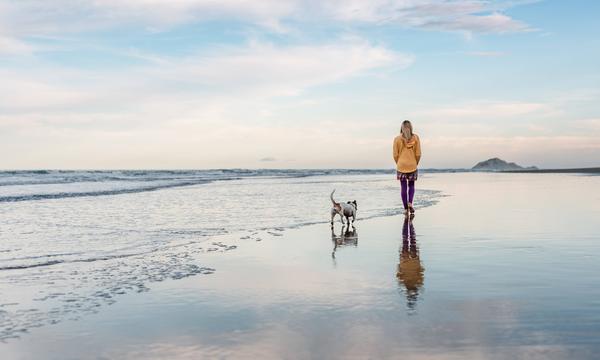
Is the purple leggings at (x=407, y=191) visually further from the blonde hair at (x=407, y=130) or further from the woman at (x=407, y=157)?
the blonde hair at (x=407, y=130)

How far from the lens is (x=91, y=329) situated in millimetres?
4859

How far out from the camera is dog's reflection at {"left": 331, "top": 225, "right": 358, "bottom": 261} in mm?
9680

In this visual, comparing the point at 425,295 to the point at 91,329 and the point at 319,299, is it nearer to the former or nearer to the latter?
the point at 319,299

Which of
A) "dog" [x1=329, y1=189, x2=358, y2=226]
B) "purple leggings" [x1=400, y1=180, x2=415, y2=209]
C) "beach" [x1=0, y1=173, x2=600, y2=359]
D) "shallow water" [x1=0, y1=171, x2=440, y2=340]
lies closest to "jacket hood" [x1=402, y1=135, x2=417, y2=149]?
"purple leggings" [x1=400, y1=180, x2=415, y2=209]

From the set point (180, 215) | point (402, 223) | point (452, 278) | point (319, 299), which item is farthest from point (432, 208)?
point (319, 299)

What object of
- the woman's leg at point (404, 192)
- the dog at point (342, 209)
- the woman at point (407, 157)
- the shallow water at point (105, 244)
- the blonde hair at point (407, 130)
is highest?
the blonde hair at point (407, 130)

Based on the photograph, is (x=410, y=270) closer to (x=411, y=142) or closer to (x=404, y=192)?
(x=404, y=192)

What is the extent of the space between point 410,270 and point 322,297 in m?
1.86

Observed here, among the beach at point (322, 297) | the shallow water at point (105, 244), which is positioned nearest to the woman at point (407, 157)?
the shallow water at point (105, 244)

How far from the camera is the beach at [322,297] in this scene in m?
4.32

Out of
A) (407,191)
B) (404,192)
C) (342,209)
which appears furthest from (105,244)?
(407,191)

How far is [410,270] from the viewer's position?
7.25 meters

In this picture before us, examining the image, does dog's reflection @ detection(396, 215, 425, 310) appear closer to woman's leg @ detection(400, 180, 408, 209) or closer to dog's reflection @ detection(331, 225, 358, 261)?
dog's reflection @ detection(331, 225, 358, 261)

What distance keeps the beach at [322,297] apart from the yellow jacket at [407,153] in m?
3.69
